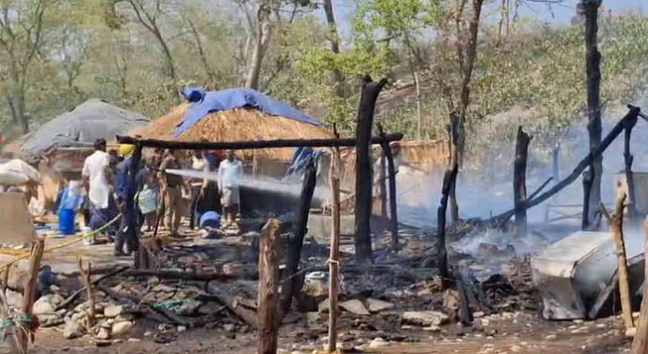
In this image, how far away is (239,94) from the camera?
2008 cm

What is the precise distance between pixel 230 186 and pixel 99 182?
2.78 metres

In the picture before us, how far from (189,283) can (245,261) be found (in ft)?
6.50

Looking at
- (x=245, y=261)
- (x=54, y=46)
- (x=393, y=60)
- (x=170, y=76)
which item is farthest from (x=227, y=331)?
(x=54, y=46)

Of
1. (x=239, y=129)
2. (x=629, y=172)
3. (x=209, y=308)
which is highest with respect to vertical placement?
(x=239, y=129)

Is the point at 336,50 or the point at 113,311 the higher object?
the point at 336,50

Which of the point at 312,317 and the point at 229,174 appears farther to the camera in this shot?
the point at 229,174

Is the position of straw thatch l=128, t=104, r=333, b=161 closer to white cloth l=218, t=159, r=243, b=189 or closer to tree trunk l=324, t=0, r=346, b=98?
white cloth l=218, t=159, r=243, b=189

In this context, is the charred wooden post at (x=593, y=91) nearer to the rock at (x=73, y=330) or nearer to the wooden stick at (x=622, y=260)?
the wooden stick at (x=622, y=260)

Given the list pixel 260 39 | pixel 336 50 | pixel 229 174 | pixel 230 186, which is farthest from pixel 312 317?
pixel 260 39

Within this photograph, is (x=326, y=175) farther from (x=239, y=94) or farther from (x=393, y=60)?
(x=393, y=60)

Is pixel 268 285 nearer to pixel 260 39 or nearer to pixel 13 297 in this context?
pixel 13 297

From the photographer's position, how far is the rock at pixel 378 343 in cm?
884

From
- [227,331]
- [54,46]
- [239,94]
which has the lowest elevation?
[227,331]

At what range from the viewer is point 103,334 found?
9.59m
